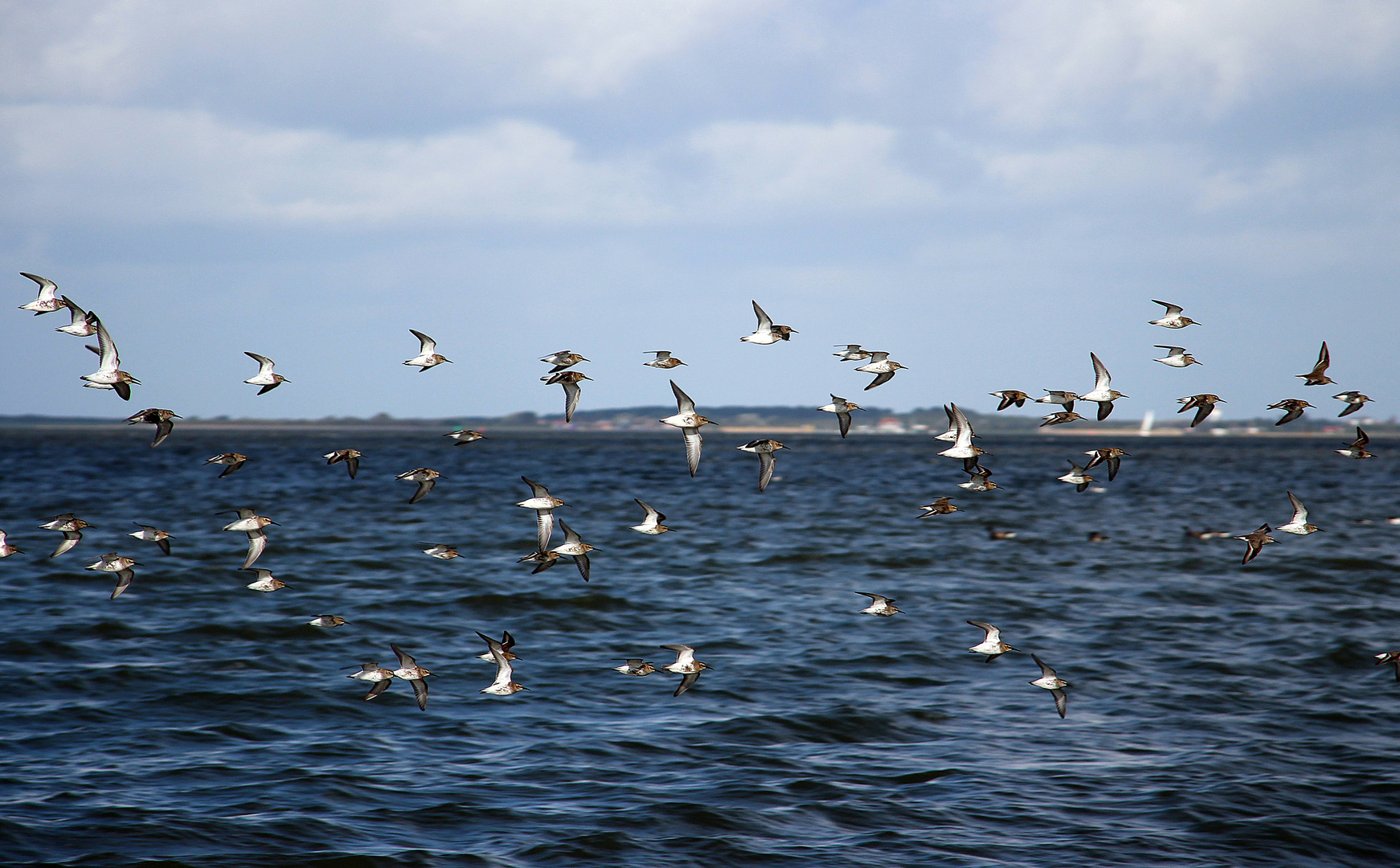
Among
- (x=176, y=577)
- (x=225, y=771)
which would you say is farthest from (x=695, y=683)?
(x=176, y=577)

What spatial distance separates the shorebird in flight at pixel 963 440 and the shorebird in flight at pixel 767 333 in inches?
131

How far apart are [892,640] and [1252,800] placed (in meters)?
12.2

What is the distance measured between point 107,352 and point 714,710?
42.9 feet

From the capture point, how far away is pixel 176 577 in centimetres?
3819

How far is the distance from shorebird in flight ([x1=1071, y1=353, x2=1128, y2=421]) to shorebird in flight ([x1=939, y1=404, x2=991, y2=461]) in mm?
1988

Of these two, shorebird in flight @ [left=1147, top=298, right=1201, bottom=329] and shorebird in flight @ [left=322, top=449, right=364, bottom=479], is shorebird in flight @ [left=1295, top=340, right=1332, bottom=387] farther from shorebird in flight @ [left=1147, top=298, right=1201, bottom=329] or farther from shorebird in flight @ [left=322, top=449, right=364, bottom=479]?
shorebird in flight @ [left=322, top=449, right=364, bottom=479]

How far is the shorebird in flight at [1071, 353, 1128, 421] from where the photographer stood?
19953 millimetres

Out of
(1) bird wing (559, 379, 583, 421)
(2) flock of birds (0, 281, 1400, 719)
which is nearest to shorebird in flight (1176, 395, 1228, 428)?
(2) flock of birds (0, 281, 1400, 719)

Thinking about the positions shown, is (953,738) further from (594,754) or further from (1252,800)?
(594,754)

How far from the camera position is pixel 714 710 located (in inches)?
919

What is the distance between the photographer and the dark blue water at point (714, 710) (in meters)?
17.1

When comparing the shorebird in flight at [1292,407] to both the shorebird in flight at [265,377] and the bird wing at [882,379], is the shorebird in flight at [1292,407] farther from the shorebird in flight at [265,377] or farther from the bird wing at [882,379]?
the shorebird in flight at [265,377]

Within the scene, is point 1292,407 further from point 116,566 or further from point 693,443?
point 116,566

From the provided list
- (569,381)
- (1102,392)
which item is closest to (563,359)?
(569,381)
